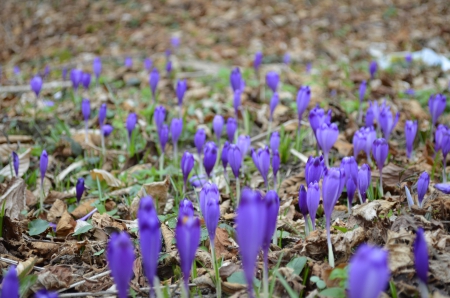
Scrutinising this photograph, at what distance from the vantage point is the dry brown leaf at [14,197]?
7.76 feet

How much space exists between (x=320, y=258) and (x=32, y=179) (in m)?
2.04

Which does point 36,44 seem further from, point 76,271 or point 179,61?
point 76,271

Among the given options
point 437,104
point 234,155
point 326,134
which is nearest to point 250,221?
point 234,155

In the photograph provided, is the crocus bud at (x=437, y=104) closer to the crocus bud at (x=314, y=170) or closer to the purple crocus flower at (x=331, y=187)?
the crocus bud at (x=314, y=170)

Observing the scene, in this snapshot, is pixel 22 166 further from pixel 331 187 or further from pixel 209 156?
pixel 331 187

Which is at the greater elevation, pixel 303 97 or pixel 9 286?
pixel 9 286

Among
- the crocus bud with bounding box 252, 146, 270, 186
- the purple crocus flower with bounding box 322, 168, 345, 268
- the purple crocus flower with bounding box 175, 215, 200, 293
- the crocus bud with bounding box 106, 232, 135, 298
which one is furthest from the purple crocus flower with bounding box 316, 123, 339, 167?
the crocus bud with bounding box 106, 232, 135, 298

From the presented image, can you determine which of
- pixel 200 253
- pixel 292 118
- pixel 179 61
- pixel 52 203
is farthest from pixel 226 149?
pixel 179 61

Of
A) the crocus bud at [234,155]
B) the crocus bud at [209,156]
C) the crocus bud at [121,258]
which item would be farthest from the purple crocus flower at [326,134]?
the crocus bud at [121,258]

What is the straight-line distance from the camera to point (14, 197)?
96.6 inches

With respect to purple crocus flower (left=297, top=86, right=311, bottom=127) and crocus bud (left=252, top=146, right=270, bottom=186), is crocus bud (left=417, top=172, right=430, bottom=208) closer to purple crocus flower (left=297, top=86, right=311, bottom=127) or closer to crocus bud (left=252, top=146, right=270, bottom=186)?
crocus bud (left=252, top=146, right=270, bottom=186)

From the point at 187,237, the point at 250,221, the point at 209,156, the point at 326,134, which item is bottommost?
the point at 209,156

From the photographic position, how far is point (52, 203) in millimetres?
2719

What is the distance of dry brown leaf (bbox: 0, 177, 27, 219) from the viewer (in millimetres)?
2364
